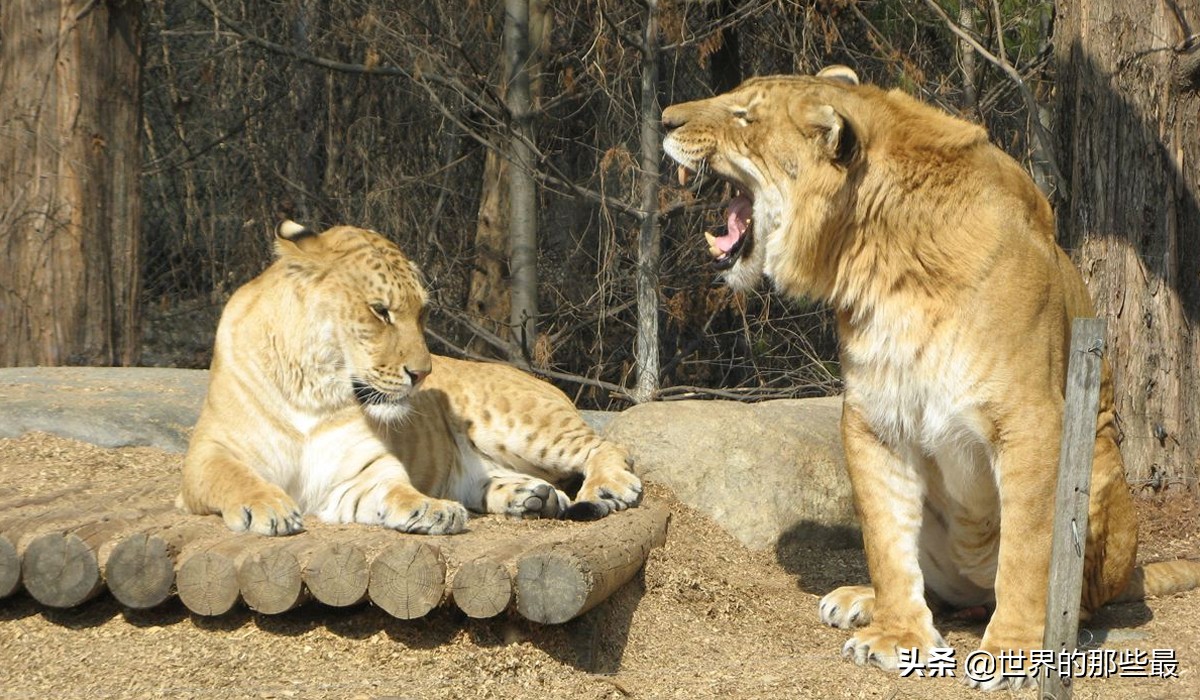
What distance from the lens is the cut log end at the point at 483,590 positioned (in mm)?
3559

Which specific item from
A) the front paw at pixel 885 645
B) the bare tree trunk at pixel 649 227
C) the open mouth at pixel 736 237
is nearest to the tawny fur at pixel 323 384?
the open mouth at pixel 736 237

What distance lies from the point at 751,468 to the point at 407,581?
90.5 inches

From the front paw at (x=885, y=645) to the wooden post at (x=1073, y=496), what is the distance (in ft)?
2.61

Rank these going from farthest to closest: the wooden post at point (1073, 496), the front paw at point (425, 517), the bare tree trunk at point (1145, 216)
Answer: the bare tree trunk at point (1145, 216) → the front paw at point (425, 517) → the wooden post at point (1073, 496)

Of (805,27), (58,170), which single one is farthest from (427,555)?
(805,27)

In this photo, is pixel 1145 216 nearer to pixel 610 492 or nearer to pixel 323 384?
pixel 610 492

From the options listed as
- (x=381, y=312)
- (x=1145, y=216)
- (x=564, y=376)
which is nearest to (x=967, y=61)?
(x=1145, y=216)

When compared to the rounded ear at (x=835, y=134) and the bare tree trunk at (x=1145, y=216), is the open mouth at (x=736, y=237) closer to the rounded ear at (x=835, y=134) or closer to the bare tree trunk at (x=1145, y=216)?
the rounded ear at (x=835, y=134)

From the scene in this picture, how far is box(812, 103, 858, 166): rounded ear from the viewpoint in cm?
391

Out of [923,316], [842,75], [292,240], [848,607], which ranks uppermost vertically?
[842,75]

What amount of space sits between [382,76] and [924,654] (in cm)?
640

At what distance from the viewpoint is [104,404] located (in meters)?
5.86

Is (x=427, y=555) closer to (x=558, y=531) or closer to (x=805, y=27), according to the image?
(x=558, y=531)

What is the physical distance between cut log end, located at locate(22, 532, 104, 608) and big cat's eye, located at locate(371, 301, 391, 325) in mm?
1213
